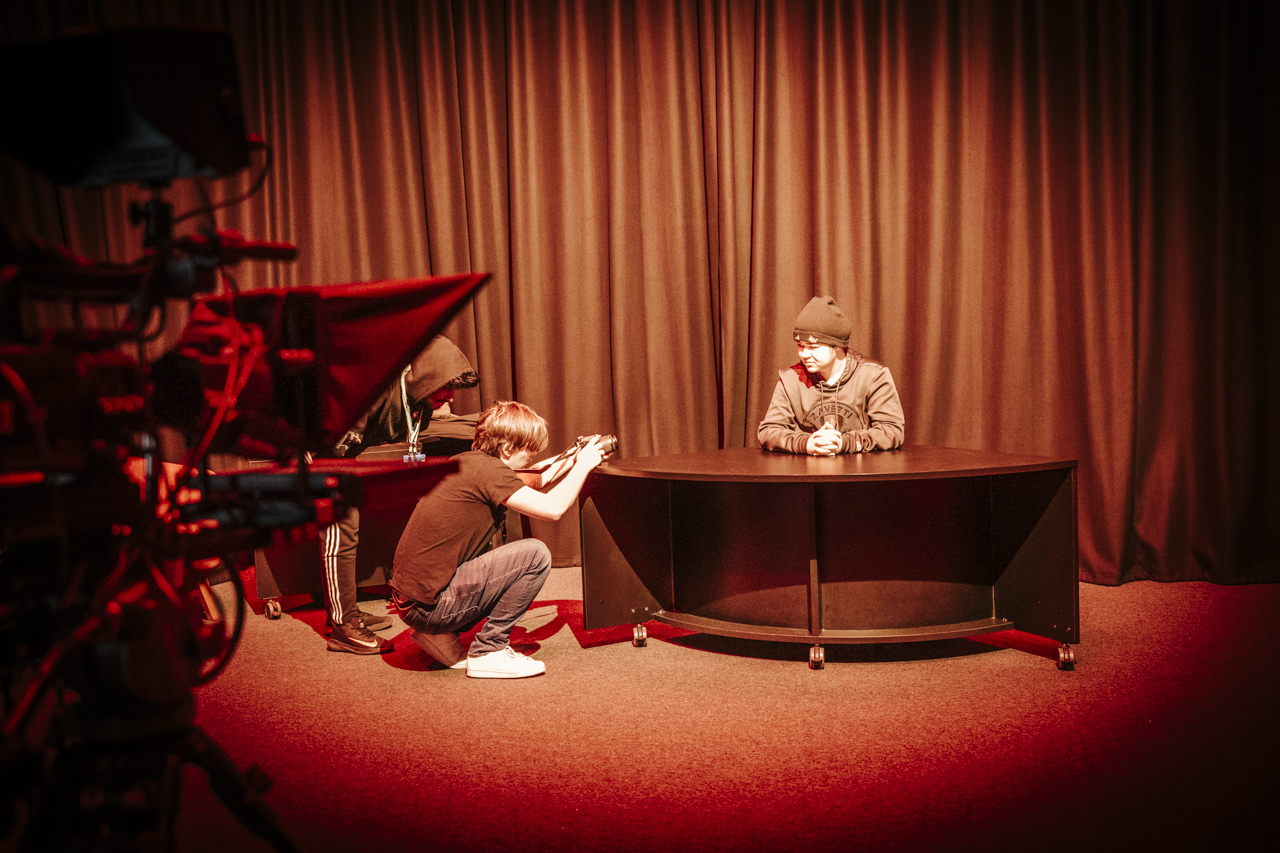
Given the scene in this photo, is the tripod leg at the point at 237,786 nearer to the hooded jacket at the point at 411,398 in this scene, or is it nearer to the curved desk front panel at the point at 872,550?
the curved desk front panel at the point at 872,550

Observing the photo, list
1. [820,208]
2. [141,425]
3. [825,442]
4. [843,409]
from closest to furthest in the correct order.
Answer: [141,425], [825,442], [843,409], [820,208]

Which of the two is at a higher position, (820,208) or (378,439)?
(820,208)

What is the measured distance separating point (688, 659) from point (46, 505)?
7.08 feet

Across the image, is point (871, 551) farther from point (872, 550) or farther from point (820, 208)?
point (820, 208)

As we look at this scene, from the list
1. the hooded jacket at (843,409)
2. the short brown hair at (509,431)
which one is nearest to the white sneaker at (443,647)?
the short brown hair at (509,431)

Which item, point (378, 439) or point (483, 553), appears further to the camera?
point (378, 439)

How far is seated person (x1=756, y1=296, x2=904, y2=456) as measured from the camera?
3.09m

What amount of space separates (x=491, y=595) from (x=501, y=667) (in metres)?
0.22

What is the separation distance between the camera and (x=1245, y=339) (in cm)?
370

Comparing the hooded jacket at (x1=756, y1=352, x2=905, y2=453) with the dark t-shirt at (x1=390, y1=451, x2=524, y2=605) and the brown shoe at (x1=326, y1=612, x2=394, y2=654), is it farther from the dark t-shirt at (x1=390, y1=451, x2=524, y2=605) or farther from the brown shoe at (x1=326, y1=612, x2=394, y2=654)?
the brown shoe at (x1=326, y1=612, x2=394, y2=654)

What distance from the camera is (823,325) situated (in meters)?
3.13

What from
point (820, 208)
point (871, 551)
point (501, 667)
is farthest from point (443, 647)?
point (820, 208)

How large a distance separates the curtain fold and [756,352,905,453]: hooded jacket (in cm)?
→ 81

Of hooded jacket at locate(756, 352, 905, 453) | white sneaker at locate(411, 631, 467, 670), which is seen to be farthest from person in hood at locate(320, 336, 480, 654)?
hooded jacket at locate(756, 352, 905, 453)
